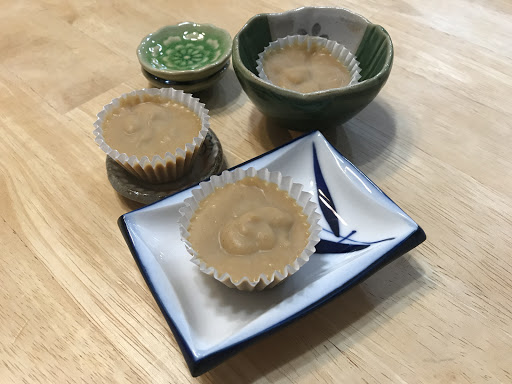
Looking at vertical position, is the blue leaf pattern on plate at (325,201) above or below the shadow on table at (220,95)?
above

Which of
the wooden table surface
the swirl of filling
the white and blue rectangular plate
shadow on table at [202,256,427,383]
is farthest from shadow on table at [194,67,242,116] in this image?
shadow on table at [202,256,427,383]

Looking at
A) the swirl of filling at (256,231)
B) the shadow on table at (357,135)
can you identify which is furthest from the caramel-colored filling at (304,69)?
the swirl of filling at (256,231)

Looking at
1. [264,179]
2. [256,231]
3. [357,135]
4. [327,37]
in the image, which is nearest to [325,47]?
[327,37]

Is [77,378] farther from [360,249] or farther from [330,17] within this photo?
[330,17]

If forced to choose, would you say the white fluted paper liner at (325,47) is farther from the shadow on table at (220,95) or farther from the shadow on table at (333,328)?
the shadow on table at (333,328)

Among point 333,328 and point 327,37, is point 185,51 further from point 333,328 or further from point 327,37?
point 333,328

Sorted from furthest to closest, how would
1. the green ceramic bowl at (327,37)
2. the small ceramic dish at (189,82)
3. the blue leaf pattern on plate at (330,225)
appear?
1. the small ceramic dish at (189,82)
2. the green ceramic bowl at (327,37)
3. the blue leaf pattern on plate at (330,225)
